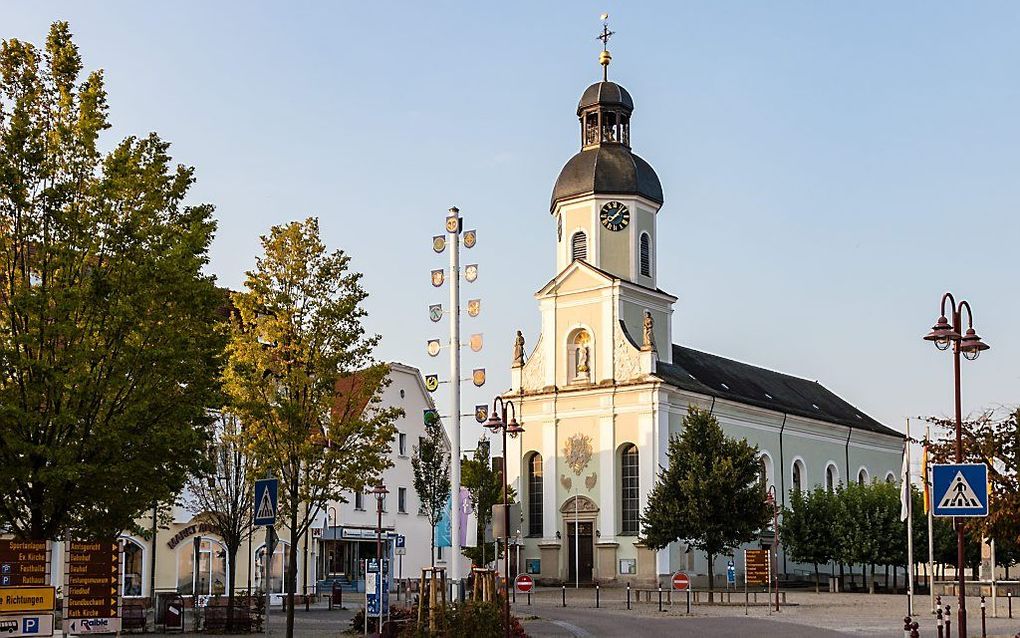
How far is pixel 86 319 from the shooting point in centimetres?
1880

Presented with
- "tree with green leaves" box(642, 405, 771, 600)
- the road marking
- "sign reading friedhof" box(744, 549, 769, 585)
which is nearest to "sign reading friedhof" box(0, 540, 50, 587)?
the road marking

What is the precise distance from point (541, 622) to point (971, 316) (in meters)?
16.6

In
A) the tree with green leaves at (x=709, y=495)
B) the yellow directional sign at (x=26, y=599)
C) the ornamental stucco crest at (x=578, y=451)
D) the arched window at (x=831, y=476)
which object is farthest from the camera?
the arched window at (x=831, y=476)

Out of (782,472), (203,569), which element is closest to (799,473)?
(782,472)

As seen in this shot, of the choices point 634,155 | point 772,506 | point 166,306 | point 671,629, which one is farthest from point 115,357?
point 634,155

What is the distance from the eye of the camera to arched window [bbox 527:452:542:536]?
65062 mm

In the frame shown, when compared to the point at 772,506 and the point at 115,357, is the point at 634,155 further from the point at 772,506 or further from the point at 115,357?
the point at 115,357

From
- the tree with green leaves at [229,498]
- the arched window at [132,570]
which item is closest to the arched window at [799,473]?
the arched window at [132,570]

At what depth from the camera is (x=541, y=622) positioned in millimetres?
33688

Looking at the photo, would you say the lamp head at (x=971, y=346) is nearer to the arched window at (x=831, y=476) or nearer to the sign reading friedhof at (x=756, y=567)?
the sign reading friedhof at (x=756, y=567)

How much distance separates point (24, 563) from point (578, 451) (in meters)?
46.8

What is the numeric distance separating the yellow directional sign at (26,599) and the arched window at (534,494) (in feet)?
155

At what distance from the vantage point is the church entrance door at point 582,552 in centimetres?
6241

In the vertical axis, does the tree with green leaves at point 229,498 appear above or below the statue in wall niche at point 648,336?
below
